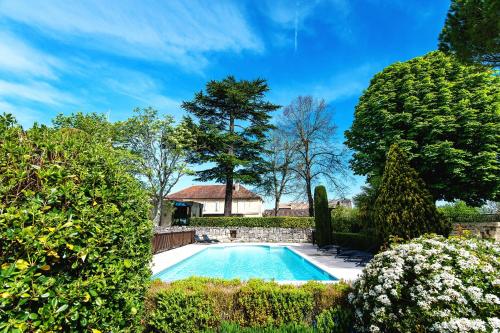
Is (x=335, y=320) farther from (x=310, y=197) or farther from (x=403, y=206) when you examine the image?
(x=310, y=197)

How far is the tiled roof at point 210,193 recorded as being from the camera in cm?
4420

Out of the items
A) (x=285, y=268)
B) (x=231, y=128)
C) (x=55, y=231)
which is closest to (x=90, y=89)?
(x=231, y=128)

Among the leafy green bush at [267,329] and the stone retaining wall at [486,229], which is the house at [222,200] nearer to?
the stone retaining wall at [486,229]

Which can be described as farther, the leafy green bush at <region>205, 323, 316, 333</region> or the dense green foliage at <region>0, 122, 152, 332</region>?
the leafy green bush at <region>205, 323, 316, 333</region>

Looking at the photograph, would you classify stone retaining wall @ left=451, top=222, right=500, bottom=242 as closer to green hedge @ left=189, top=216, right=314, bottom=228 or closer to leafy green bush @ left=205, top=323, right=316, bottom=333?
green hedge @ left=189, top=216, right=314, bottom=228

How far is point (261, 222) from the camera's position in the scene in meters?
25.5

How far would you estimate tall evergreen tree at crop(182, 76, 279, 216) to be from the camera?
1048 inches

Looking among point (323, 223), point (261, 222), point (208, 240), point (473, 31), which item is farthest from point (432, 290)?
point (261, 222)

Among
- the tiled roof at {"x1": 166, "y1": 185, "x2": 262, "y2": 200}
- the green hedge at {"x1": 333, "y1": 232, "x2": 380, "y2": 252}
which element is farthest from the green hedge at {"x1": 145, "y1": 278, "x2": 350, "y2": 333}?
the tiled roof at {"x1": 166, "y1": 185, "x2": 262, "y2": 200}

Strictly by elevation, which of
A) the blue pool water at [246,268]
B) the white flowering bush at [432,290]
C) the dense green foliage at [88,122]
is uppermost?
the dense green foliage at [88,122]

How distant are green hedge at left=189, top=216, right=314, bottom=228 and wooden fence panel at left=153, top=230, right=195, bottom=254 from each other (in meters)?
4.37

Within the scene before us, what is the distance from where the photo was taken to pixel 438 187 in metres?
15.4

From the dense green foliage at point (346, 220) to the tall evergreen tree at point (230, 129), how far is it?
9296 millimetres

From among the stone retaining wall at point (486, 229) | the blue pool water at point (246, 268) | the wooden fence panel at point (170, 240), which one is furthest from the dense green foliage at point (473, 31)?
the wooden fence panel at point (170, 240)
